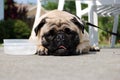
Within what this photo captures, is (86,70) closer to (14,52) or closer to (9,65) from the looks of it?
(9,65)

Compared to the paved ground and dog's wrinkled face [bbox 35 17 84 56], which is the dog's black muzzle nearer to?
dog's wrinkled face [bbox 35 17 84 56]

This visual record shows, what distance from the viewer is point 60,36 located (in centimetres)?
437

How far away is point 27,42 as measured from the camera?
484cm

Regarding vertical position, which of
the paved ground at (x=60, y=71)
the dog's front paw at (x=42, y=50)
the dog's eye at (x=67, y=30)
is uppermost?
the dog's eye at (x=67, y=30)

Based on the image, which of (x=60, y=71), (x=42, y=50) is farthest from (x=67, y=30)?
(x=60, y=71)

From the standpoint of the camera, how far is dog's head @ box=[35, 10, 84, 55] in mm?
4387

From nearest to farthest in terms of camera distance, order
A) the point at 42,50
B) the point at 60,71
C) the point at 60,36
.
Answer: the point at 60,71
the point at 60,36
the point at 42,50

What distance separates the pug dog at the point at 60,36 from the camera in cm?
439

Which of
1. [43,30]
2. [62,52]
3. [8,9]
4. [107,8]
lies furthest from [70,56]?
[8,9]

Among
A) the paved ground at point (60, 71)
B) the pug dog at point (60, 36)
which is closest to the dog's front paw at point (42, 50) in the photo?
the pug dog at point (60, 36)

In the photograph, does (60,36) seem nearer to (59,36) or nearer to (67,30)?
(59,36)

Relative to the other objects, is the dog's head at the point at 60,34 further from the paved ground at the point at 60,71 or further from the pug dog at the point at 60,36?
the paved ground at the point at 60,71

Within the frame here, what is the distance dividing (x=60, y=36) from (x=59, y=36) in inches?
0.5

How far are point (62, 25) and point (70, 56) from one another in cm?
35
